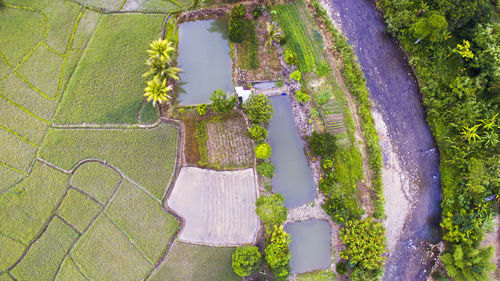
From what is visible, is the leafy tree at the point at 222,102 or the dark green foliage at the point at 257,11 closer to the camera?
the leafy tree at the point at 222,102

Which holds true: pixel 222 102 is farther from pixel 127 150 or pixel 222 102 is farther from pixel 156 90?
Result: pixel 127 150

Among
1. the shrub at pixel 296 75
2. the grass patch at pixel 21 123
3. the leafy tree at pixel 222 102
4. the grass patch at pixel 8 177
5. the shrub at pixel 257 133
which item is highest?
the shrub at pixel 296 75

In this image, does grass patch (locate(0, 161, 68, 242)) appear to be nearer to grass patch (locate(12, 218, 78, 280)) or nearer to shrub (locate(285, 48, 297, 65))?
grass patch (locate(12, 218, 78, 280))

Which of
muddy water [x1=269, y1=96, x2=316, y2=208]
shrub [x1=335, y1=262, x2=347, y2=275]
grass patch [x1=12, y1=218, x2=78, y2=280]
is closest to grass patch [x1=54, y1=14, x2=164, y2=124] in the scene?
grass patch [x1=12, y1=218, x2=78, y2=280]

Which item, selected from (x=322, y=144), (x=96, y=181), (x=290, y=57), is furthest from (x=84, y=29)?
(x=322, y=144)

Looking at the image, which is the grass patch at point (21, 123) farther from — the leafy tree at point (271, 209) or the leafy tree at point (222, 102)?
the leafy tree at point (271, 209)

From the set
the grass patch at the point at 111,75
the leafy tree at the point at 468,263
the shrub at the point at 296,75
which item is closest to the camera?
the leafy tree at the point at 468,263

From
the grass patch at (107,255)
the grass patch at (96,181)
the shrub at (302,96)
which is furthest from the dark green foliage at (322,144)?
the grass patch at (107,255)

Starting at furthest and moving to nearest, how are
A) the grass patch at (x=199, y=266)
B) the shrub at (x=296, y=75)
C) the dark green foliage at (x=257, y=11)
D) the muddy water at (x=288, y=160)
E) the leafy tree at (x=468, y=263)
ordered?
the dark green foliage at (x=257, y=11) → the shrub at (x=296, y=75) → the muddy water at (x=288, y=160) → the grass patch at (x=199, y=266) → the leafy tree at (x=468, y=263)
